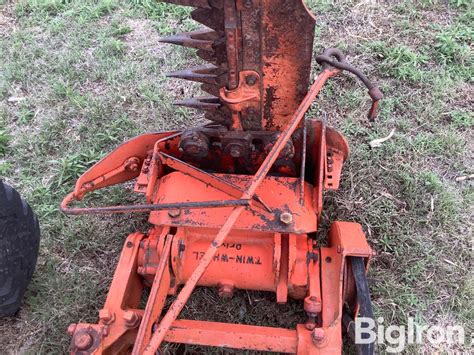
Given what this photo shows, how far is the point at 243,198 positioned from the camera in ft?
6.46

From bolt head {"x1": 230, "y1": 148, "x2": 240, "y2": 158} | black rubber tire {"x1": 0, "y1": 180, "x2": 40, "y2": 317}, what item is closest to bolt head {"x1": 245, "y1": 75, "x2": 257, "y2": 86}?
bolt head {"x1": 230, "y1": 148, "x2": 240, "y2": 158}

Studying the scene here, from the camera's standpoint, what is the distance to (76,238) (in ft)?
9.84

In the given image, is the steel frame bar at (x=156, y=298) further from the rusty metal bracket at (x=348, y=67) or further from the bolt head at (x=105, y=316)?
the rusty metal bracket at (x=348, y=67)

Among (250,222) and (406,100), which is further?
(406,100)

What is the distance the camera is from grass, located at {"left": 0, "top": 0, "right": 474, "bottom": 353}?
8.94 feet

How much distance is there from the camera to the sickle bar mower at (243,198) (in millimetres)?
2055

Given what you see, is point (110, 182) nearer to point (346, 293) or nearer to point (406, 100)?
point (346, 293)

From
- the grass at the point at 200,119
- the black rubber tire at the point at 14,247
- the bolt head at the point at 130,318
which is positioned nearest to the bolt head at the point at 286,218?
the grass at the point at 200,119

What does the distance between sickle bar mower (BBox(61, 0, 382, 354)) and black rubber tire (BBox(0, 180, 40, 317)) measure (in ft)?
1.08

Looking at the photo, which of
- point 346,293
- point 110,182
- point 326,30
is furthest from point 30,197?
point 326,30

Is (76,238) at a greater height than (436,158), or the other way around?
(436,158)

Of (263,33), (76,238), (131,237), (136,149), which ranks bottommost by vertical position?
(76,238)

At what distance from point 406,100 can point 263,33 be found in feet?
6.30

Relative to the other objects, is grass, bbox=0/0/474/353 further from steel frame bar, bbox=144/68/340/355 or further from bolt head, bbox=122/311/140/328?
steel frame bar, bbox=144/68/340/355
